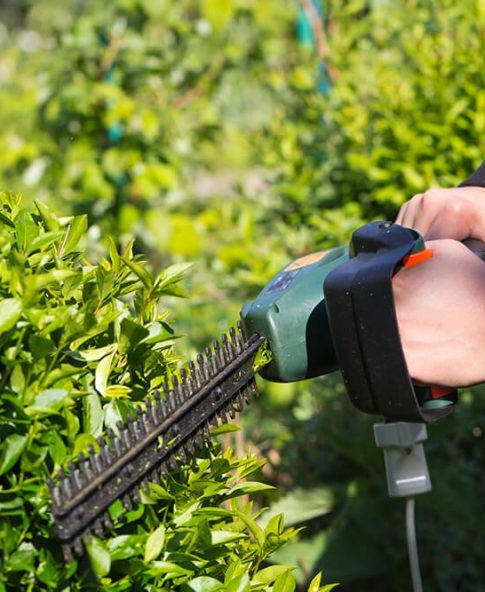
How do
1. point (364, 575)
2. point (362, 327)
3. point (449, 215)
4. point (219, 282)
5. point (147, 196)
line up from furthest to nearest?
point (147, 196) < point (219, 282) < point (364, 575) < point (449, 215) < point (362, 327)

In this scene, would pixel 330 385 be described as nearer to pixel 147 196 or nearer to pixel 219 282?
pixel 219 282

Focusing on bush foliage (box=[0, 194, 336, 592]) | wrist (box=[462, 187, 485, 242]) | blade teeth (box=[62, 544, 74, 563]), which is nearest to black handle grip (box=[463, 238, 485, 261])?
wrist (box=[462, 187, 485, 242])

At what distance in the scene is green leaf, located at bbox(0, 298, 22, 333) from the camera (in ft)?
4.29

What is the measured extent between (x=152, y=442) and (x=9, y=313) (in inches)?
9.8

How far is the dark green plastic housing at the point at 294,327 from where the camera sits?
5.60 feet

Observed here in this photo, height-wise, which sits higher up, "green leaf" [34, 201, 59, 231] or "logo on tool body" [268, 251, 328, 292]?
"green leaf" [34, 201, 59, 231]

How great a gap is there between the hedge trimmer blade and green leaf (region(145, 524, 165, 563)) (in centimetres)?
6

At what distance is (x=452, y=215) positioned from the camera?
1.86 m

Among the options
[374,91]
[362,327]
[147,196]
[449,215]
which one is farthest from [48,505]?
[147,196]

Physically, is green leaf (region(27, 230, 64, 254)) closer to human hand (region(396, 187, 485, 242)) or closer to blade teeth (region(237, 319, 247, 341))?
blade teeth (region(237, 319, 247, 341))

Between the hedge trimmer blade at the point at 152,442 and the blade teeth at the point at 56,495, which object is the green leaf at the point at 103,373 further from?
the blade teeth at the point at 56,495

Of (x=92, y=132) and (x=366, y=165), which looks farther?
(x=92, y=132)

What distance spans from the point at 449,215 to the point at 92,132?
3599 millimetres

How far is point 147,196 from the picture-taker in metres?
5.14
